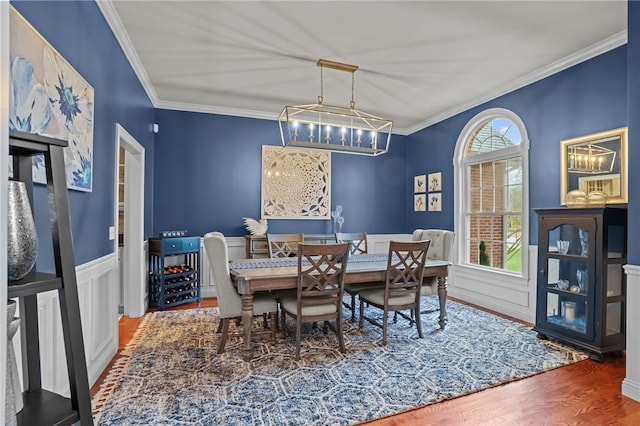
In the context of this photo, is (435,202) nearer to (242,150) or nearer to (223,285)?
(242,150)

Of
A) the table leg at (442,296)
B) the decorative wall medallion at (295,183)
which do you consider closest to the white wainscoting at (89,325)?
the decorative wall medallion at (295,183)

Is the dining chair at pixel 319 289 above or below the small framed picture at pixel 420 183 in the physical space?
below

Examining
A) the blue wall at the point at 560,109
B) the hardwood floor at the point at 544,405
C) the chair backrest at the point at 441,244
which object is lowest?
the hardwood floor at the point at 544,405

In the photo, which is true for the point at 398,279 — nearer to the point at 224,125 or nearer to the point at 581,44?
the point at 581,44

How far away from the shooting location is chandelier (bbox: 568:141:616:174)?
3191 mm

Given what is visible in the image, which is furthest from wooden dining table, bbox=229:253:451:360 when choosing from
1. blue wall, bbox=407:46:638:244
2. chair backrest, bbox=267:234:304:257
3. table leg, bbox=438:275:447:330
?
blue wall, bbox=407:46:638:244

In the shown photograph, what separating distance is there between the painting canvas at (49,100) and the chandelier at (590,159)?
435cm

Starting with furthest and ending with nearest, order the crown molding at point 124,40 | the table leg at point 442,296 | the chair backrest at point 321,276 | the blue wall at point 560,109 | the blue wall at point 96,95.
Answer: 1. the table leg at point 442,296
2. the blue wall at point 560,109
3. the chair backrest at point 321,276
4. the crown molding at point 124,40
5. the blue wall at point 96,95

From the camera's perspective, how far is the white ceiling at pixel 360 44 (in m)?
2.65

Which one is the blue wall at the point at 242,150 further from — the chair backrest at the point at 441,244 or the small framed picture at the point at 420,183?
the chair backrest at the point at 441,244

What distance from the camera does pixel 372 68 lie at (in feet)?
12.1

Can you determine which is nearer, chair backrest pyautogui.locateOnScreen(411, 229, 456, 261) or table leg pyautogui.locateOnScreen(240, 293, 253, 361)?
table leg pyautogui.locateOnScreen(240, 293, 253, 361)

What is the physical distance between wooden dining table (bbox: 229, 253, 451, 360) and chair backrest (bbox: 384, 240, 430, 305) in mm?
128

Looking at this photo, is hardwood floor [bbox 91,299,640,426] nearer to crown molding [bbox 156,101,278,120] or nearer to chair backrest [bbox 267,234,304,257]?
chair backrest [bbox 267,234,304,257]
